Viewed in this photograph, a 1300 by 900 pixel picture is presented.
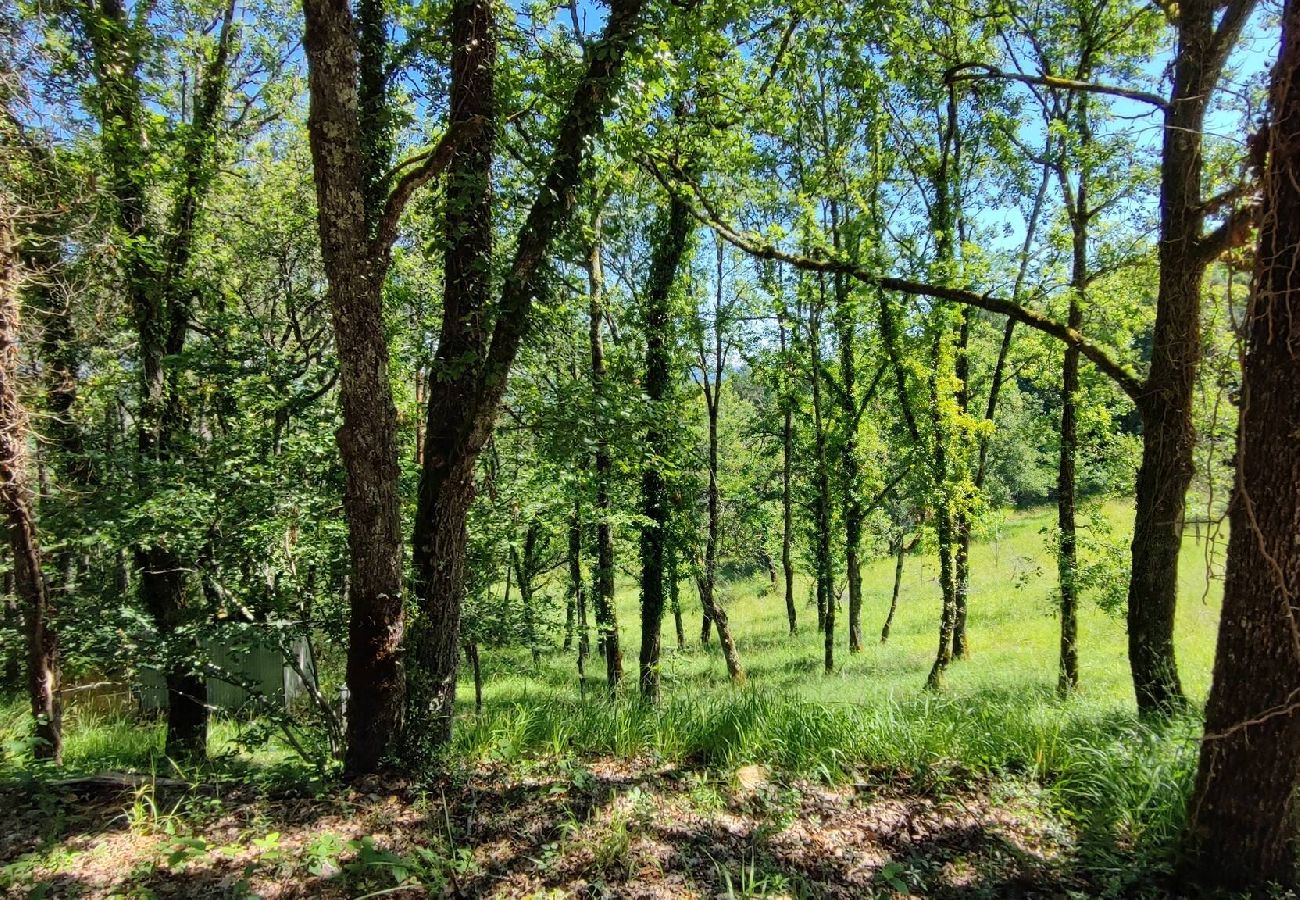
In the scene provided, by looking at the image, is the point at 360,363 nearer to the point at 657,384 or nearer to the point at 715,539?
the point at 657,384

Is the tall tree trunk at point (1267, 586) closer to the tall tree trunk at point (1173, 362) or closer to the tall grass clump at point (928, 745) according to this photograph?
the tall grass clump at point (928, 745)

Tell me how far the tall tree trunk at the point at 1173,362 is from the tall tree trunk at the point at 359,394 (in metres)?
5.19

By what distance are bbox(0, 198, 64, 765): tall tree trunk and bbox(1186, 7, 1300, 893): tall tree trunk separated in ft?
24.1

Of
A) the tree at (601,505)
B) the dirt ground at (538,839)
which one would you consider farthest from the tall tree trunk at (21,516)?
the tree at (601,505)

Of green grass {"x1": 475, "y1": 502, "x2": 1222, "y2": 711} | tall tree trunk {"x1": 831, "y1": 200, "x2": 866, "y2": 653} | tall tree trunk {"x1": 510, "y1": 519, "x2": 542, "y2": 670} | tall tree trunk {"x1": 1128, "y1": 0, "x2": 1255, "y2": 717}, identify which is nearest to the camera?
tall tree trunk {"x1": 1128, "y1": 0, "x2": 1255, "y2": 717}

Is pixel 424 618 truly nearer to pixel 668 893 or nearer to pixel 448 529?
pixel 448 529

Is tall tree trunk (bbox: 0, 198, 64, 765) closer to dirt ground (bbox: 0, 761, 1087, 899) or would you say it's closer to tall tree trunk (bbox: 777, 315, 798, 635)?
dirt ground (bbox: 0, 761, 1087, 899)

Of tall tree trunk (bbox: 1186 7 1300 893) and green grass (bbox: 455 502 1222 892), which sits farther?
green grass (bbox: 455 502 1222 892)

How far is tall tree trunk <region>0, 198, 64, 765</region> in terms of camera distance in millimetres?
4977

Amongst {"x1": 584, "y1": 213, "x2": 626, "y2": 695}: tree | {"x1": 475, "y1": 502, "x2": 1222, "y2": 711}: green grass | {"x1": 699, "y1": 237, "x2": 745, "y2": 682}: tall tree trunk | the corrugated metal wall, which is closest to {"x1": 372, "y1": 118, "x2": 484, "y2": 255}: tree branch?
the corrugated metal wall

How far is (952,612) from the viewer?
33.9ft

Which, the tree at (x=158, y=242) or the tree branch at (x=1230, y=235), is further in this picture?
the tree at (x=158, y=242)

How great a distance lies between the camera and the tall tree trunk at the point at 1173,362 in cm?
443

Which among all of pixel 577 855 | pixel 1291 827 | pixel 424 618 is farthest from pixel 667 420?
pixel 1291 827
